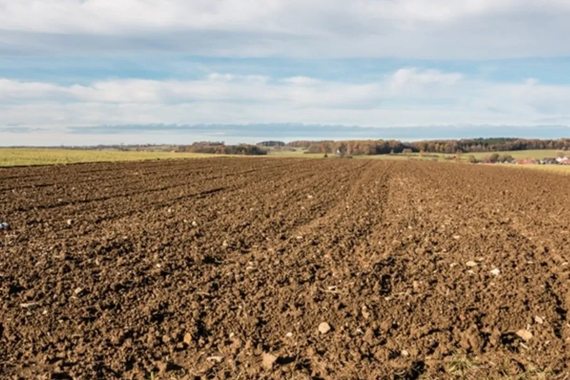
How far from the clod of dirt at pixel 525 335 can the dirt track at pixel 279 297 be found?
0.16 ft

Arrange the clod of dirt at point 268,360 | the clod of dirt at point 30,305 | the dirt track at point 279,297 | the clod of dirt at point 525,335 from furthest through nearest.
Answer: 1. the clod of dirt at point 30,305
2. the clod of dirt at point 525,335
3. the dirt track at point 279,297
4. the clod of dirt at point 268,360

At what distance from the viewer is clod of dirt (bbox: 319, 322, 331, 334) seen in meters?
6.27

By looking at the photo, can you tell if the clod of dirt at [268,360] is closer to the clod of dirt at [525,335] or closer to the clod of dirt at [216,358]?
the clod of dirt at [216,358]

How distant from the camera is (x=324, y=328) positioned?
20.8ft

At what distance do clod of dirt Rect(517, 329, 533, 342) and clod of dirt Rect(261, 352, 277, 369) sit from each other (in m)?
2.75

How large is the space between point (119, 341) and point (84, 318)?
0.86 metres

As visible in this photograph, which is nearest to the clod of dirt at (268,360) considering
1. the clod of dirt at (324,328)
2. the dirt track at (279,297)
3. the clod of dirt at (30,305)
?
the dirt track at (279,297)

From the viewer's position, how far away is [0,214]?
14773 millimetres

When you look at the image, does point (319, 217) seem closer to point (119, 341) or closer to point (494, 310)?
point (494, 310)

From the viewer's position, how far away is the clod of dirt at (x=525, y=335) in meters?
6.11

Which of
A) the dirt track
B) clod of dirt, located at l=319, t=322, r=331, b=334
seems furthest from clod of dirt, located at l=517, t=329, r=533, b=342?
clod of dirt, located at l=319, t=322, r=331, b=334

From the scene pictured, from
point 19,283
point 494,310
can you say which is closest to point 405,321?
point 494,310

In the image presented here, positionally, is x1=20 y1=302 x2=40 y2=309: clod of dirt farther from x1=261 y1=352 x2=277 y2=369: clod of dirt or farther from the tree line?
the tree line

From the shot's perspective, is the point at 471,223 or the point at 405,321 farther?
the point at 471,223
